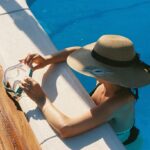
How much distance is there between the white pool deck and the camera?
201cm

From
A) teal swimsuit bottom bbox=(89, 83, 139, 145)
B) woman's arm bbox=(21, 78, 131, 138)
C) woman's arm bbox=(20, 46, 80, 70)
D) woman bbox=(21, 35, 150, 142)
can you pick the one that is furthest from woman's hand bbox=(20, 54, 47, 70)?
teal swimsuit bottom bbox=(89, 83, 139, 145)

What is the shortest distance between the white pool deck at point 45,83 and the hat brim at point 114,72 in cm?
20

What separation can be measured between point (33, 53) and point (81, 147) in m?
0.70

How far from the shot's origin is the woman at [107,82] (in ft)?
6.57

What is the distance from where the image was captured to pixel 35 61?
2396mm

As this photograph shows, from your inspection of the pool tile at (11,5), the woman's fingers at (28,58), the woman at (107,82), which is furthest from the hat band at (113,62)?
the pool tile at (11,5)

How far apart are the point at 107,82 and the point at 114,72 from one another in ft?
0.19

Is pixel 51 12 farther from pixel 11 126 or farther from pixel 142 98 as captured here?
pixel 11 126

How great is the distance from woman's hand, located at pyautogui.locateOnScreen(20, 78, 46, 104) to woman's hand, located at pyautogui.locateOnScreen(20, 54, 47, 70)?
0.71 ft

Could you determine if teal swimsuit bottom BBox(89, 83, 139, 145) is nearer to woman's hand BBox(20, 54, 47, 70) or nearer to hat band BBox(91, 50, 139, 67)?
hat band BBox(91, 50, 139, 67)

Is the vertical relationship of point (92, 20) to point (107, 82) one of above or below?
below

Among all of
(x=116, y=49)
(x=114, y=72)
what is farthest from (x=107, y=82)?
(x=116, y=49)

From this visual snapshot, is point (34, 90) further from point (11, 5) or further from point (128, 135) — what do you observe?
point (11, 5)

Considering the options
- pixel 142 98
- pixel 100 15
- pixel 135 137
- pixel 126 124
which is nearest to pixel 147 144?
pixel 142 98
